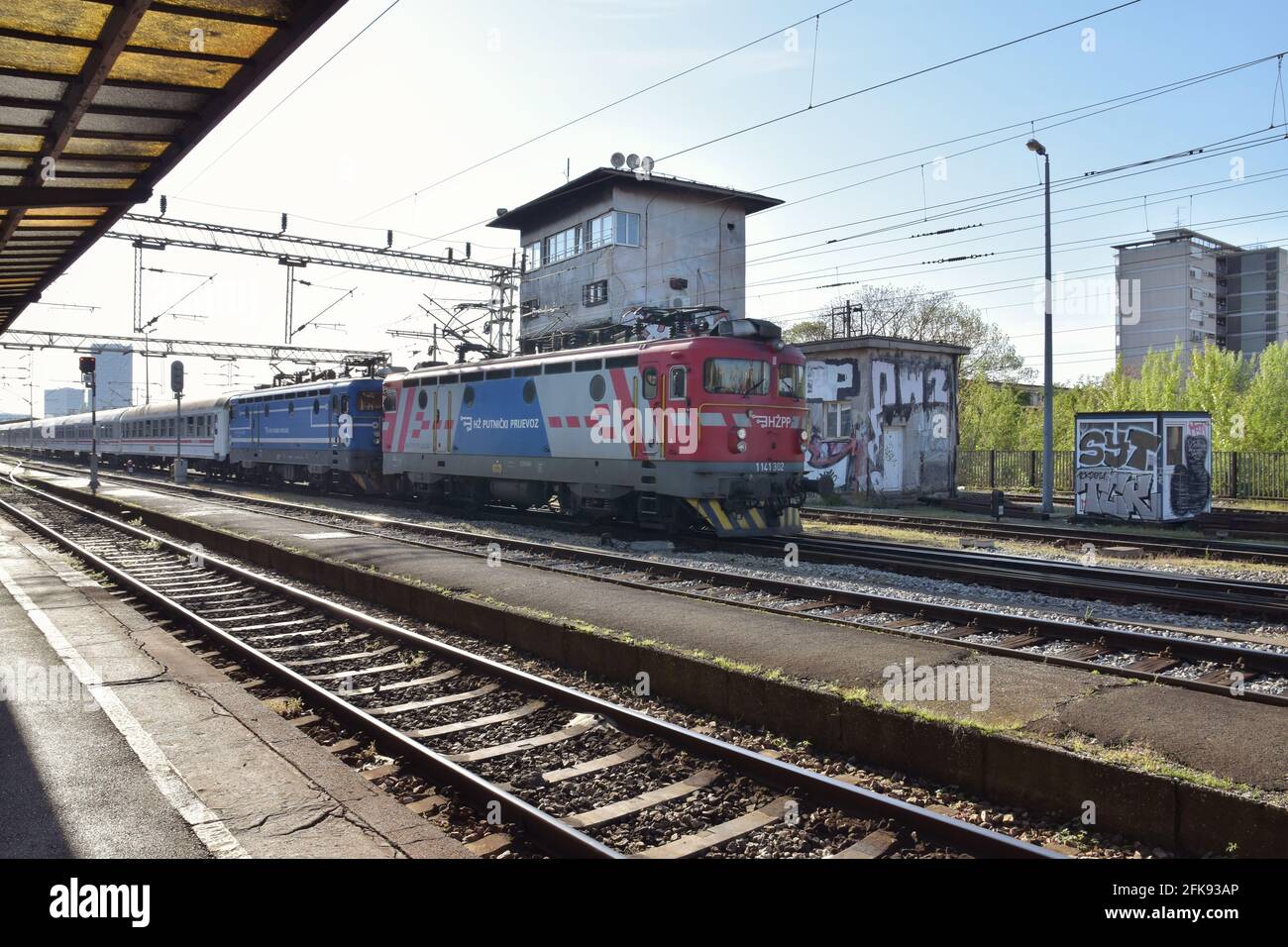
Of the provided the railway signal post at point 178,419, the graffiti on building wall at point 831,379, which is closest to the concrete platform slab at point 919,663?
the graffiti on building wall at point 831,379

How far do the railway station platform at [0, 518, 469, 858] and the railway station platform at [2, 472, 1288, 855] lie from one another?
9.18 feet

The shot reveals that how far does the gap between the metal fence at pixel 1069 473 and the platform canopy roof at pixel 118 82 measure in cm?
2754

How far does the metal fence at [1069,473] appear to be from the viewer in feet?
91.3

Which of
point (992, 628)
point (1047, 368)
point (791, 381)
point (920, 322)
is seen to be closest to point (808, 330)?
point (920, 322)

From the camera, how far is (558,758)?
6102 mm

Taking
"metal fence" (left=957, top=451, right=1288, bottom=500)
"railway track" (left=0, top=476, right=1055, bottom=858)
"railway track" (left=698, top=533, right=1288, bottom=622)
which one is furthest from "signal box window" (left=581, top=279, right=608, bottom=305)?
"railway track" (left=0, top=476, right=1055, bottom=858)

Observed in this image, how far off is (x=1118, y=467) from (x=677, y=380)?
12.5m

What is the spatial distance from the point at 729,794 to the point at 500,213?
147 feet

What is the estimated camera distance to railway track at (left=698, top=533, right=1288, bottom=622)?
10.5 metres

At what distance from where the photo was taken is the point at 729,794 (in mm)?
5375
